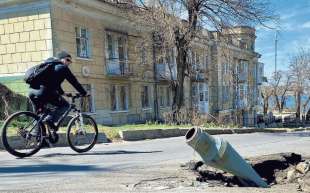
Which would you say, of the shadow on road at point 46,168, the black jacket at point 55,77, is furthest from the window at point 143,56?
the shadow on road at point 46,168

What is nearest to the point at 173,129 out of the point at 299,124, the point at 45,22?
the point at 45,22

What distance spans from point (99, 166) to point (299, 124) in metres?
47.9

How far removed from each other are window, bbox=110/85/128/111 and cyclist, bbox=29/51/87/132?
17843 mm

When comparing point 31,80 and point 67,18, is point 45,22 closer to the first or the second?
point 67,18

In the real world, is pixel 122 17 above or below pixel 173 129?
above

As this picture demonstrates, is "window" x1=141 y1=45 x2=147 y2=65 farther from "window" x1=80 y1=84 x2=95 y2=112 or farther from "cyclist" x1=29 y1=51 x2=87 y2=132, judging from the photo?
"cyclist" x1=29 y1=51 x2=87 y2=132

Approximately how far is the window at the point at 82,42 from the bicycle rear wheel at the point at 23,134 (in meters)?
15.5

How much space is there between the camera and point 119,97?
2686 centimetres

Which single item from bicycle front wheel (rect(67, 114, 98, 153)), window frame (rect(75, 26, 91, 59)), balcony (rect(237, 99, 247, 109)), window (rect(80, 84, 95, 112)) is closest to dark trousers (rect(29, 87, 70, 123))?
bicycle front wheel (rect(67, 114, 98, 153))

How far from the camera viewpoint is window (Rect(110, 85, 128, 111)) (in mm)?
26086

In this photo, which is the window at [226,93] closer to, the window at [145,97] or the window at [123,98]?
the window at [145,97]

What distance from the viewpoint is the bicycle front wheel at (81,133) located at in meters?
8.37

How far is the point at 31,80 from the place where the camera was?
301 inches

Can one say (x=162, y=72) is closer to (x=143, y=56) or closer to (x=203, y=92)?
(x=143, y=56)
